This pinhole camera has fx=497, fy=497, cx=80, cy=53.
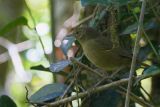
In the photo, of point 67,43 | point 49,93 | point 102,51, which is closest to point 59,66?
point 49,93

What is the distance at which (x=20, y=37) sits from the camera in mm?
3797

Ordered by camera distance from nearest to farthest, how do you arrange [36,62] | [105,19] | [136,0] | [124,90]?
1. [124,90]
2. [136,0]
3. [105,19]
4. [36,62]

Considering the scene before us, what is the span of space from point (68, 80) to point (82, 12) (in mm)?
452

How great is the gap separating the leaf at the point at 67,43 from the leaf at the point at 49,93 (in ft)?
0.81

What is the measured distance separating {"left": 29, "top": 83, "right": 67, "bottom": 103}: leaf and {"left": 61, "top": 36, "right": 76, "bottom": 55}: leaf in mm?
248

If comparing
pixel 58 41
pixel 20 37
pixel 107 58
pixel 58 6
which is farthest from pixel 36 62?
pixel 107 58

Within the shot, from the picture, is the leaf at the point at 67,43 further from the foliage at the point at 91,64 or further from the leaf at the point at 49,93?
the leaf at the point at 49,93

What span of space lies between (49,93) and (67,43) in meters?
0.34

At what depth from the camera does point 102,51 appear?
242cm

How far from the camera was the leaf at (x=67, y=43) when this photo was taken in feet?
7.58

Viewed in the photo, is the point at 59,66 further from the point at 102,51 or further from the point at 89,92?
the point at 102,51

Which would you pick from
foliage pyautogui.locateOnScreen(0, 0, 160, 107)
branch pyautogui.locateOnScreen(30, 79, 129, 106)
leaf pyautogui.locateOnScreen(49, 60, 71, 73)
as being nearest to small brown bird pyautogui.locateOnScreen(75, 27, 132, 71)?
foliage pyautogui.locateOnScreen(0, 0, 160, 107)

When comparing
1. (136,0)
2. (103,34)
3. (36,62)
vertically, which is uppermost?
(136,0)

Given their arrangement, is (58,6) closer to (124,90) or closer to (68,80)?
(68,80)
